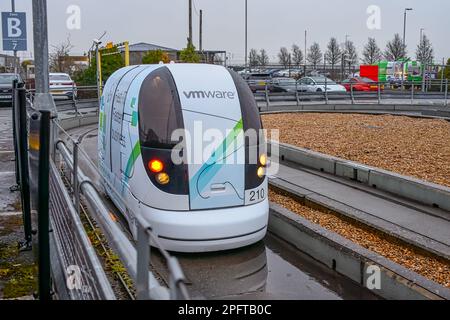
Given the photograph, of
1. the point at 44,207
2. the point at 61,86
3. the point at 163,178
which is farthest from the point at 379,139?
the point at 61,86

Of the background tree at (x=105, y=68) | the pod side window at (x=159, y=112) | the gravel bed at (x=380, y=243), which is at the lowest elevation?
the gravel bed at (x=380, y=243)

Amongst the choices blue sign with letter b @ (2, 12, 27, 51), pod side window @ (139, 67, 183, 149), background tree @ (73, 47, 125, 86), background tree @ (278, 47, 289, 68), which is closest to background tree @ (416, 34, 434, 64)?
background tree @ (278, 47, 289, 68)

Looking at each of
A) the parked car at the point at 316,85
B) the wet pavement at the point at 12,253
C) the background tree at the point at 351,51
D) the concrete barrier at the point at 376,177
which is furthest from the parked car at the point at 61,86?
the background tree at the point at 351,51

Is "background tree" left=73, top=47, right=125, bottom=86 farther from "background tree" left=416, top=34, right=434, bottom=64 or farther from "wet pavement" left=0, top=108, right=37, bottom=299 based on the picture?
"background tree" left=416, top=34, right=434, bottom=64

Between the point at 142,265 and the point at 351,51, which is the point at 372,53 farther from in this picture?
the point at 142,265

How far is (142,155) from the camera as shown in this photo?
21.7 feet

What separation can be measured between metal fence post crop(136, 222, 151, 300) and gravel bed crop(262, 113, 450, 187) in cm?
808

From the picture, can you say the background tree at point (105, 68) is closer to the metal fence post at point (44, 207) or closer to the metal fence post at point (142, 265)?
the metal fence post at point (44, 207)

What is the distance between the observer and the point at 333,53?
79.6 meters

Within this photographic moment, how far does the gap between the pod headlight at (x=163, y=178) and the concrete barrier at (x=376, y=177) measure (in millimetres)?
4297

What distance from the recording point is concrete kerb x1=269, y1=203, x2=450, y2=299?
17.6 feet

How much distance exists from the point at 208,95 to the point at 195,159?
85 centimetres

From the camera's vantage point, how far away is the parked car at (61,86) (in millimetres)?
26947
